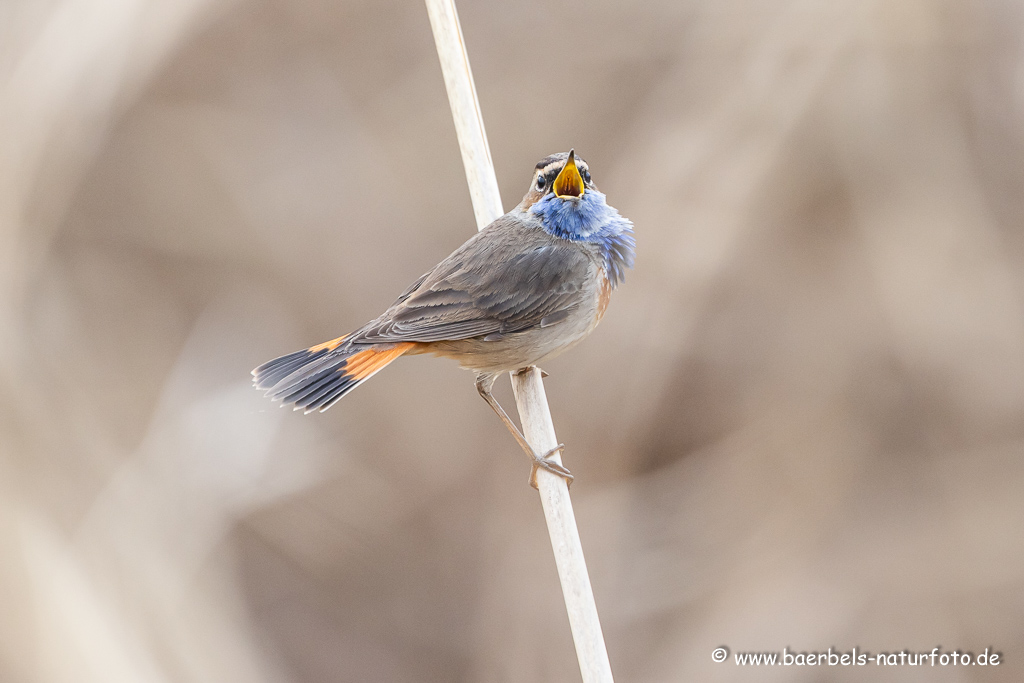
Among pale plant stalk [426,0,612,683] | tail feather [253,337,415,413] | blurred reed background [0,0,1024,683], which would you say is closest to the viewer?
pale plant stalk [426,0,612,683]

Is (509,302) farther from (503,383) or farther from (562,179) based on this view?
(503,383)

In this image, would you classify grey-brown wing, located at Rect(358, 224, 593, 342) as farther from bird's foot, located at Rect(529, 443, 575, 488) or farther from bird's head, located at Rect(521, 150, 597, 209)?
bird's foot, located at Rect(529, 443, 575, 488)

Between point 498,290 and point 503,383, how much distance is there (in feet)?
3.69

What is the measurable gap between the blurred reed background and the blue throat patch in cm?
54

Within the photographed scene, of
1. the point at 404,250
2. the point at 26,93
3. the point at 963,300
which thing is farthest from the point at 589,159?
the point at 26,93

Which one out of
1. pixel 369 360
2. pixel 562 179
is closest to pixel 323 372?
pixel 369 360

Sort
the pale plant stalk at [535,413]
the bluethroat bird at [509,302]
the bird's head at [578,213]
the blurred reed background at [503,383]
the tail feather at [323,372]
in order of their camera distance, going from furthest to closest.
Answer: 1. the blurred reed background at [503,383]
2. the bird's head at [578,213]
3. the bluethroat bird at [509,302]
4. the tail feather at [323,372]
5. the pale plant stalk at [535,413]

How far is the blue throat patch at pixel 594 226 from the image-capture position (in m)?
3.11

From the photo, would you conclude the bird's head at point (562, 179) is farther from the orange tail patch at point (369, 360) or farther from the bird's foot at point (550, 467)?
the bird's foot at point (550, 467)

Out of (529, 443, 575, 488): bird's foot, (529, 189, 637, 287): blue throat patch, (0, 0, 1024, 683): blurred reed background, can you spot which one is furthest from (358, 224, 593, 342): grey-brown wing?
(0, 0, 1024, 683): blurred reed background

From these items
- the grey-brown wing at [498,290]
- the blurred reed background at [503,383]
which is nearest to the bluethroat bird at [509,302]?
the grey-brown wing at [498,290]

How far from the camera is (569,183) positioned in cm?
300

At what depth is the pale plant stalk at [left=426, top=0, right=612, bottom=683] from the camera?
2508 mm

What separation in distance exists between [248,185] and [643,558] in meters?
2.67
